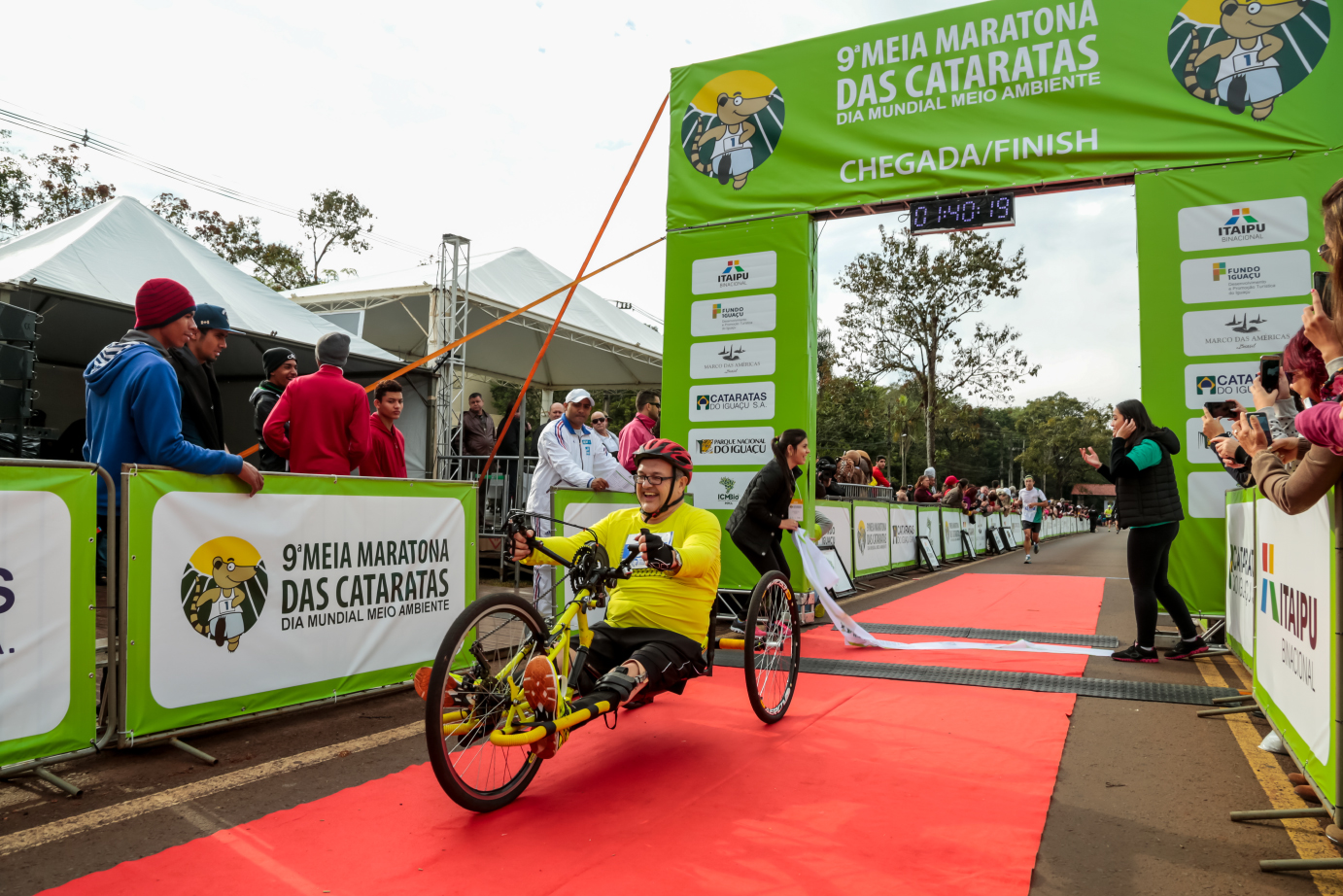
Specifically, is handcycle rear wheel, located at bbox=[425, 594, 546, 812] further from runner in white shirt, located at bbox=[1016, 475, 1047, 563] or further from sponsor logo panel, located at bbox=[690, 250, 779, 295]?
runner in white shirt, located at bbox=[1016, 475, 1047, 563]

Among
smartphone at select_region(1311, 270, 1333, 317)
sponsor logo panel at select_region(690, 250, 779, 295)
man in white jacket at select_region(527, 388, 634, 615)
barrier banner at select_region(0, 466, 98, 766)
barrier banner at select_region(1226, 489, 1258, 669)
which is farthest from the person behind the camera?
sponsor logo panel at select_region(690, 250, 779, 295)

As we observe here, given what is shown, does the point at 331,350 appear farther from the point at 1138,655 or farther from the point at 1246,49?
the point at 1246,49

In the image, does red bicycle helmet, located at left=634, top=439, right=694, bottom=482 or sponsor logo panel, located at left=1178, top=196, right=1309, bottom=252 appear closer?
red bicycle helmet, located at left=634, top=439, right=694, bottom=482

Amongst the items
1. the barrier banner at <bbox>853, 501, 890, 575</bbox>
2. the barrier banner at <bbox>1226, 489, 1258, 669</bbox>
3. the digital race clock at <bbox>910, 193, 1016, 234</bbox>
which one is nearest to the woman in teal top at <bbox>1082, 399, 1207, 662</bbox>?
the barrier banner at <bbox>1226, 489, 1258, 669</bbox>

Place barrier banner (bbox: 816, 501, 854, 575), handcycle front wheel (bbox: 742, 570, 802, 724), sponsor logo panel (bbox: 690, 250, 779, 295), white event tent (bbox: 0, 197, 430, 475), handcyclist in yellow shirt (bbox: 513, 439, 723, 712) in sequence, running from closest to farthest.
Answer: handcyclist in yellow shirt (bbox: 513, 439, 723, 712)
handcycle front wheel (bbox: 742, 570, 802, 724)
sponsor logo panel (bbox: 690, 250, 779, 295)
white event tent (bbox: 0, 197, 430, 475)
barrier banner (bbox: 816, 501, 854, 575)

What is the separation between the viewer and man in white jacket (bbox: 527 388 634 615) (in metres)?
7.20

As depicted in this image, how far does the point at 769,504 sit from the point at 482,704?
419 centimetres

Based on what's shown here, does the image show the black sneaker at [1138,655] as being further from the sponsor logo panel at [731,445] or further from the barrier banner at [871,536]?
the barrier banner at [871,536]

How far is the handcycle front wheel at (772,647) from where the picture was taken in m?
4.35

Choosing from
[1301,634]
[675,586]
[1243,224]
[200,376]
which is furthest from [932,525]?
[200,376]

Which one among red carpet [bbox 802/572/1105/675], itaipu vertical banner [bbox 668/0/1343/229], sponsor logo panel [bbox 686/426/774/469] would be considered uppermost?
itaipu vertical banner [bbox 668/0/1343/229]

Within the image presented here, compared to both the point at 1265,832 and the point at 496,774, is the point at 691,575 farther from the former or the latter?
the point at 1265,832

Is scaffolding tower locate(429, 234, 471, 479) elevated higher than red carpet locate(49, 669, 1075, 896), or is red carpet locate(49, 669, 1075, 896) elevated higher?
scaffolding tower locate(429, 234, 471, 479)

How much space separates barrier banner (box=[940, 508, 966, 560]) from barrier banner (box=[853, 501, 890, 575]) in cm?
430
